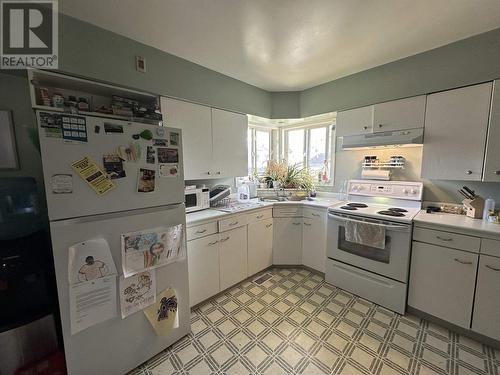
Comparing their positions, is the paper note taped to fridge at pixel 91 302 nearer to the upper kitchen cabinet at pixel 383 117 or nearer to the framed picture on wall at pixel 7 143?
the framed picture on wall at pixel 7 143

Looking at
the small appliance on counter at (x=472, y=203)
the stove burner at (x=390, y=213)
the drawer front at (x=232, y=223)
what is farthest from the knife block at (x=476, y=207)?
the drawer front at (x=232, y=223)

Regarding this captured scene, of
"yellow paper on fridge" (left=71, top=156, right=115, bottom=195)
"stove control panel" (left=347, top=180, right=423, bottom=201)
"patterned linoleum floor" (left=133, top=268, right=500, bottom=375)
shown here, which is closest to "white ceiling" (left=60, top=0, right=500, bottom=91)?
"yellow paper on fridge" (left=71, top=156, right=115, bottom=195)

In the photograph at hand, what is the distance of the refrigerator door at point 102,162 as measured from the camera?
1.07m

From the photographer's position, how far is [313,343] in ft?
5.45

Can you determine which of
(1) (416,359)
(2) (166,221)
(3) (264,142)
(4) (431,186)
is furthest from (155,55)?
(1) (416,359)

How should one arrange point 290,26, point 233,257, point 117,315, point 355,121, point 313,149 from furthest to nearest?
point 313,149 → point 355,121 → point 233,257 → point 290,26 → point 117,315

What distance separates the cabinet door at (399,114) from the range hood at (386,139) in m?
0.06

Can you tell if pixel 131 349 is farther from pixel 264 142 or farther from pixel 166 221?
pixel 264 142

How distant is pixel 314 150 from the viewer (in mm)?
3271

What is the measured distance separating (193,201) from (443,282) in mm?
2379

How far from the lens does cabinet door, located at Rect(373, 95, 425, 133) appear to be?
82.3 inches

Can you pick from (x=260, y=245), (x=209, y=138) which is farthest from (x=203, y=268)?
(x=209, y=138)

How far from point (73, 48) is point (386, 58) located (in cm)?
281

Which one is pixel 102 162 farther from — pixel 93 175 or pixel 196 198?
pixel 196 198
